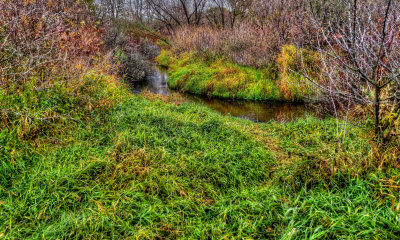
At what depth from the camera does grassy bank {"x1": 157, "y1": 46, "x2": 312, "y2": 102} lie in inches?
328

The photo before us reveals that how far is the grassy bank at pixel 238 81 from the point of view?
27.4 feet

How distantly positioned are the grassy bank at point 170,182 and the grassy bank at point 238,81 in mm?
4345

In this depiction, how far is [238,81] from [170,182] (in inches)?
281

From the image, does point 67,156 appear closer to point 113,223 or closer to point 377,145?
point 113,223

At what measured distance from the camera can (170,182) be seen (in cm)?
289

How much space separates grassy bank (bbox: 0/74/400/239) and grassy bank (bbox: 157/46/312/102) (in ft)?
14.3

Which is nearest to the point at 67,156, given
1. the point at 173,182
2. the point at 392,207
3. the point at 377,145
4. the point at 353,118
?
the point at 173,182

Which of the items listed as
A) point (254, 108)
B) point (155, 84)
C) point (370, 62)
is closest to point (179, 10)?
point (155, 84)

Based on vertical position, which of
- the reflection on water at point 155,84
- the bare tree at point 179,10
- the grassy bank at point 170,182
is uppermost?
the bare tree at point 179,10

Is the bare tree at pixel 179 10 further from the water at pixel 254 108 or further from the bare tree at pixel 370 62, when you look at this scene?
the bare tree at pixel 370 62

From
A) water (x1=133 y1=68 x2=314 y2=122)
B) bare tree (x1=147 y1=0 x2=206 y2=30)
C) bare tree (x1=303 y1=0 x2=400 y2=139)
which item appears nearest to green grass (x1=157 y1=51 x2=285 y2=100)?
water (x1=133 y1=68 x2=314 y2=122)

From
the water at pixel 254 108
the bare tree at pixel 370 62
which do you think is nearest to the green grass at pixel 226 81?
the water at pixel 254 108

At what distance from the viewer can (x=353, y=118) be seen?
541cm

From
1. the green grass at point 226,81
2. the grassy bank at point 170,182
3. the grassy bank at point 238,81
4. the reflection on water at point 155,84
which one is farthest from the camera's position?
the reflection on water at point 155,84
